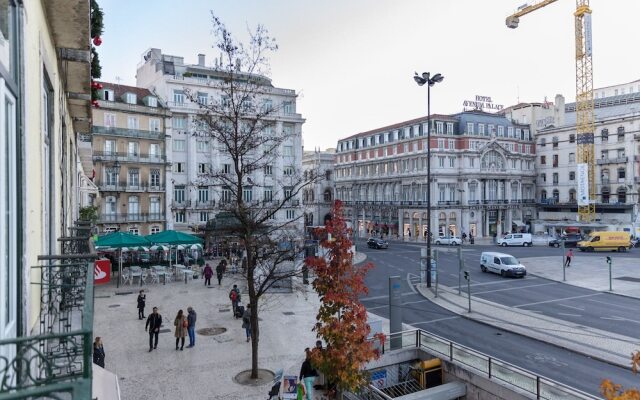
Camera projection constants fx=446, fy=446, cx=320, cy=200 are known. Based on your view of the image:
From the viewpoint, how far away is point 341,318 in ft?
36.9

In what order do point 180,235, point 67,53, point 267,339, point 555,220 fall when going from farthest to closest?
point 555,220 < point 180,235 < point 267,339 < point 67,53

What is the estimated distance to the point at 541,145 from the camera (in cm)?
7319

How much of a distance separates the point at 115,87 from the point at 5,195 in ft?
154

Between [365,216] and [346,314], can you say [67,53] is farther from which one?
[365,216]

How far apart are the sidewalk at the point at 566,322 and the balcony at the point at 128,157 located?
1168 inches

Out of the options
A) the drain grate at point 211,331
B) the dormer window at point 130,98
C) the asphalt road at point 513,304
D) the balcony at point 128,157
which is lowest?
the asphalt road at point 513,304

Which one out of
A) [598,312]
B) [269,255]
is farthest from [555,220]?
[269,255]

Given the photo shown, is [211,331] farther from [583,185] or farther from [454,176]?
[583,185]

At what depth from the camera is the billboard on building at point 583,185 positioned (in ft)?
201

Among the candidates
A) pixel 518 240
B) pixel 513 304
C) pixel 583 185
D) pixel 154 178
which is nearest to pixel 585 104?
pixel 583 185

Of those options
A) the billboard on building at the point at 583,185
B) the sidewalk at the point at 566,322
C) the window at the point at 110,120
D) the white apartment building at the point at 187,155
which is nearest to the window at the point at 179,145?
the white apartment building at the point at 187,155

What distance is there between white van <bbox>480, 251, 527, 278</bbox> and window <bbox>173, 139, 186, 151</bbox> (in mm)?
32052

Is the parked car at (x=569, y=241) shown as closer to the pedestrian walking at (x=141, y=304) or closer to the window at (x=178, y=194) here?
the window at (x=178, y=194)

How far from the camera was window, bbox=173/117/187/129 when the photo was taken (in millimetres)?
47219
